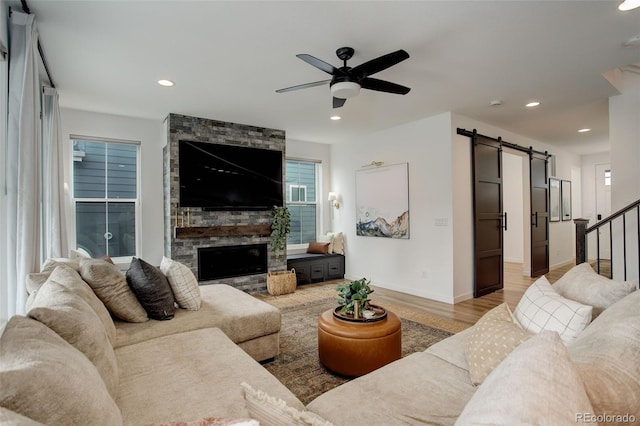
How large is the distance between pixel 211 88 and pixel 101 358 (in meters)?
3.05

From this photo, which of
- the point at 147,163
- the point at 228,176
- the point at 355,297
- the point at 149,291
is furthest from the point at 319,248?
the point at 149,291

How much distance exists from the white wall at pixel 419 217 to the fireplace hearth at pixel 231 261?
1.95m

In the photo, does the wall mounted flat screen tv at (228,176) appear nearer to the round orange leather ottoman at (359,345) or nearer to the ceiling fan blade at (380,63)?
the ceiling fan blade at (380,63)

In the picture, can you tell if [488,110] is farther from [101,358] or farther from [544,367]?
[101,358]

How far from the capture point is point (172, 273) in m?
2.67

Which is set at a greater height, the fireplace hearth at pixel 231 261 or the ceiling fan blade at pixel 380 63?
the ceiling fan blade at pixel 380 63

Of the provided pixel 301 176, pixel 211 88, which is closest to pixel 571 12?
pixel 211 88

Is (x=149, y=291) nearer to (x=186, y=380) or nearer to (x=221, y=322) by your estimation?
(x=221, y=322)

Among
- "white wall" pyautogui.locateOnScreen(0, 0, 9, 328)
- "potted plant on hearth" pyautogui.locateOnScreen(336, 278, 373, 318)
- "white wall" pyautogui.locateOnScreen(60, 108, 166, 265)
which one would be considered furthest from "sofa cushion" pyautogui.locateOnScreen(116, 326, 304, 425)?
"white wall" pyautogui.locateOnScreen(60, 108, 166, 265)

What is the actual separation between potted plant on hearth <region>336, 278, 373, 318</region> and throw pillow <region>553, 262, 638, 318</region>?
48.6 inches

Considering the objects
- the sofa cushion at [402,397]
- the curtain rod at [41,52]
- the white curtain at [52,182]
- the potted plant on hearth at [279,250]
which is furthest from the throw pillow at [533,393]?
the potted plant on hearth at [279,250]

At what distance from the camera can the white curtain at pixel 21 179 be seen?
6.28 ft

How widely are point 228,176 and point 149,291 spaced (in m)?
2.86

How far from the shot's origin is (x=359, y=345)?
231 centimetres
